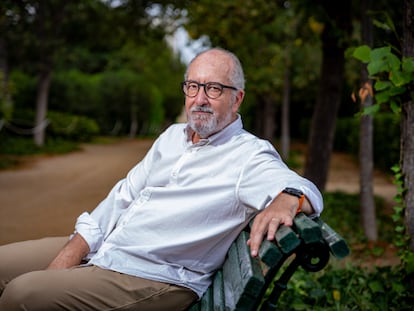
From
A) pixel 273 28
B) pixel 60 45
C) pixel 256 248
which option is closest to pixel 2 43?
pixel 60 45

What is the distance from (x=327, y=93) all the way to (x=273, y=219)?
20.5 feet

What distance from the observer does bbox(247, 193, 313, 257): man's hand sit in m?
1.88

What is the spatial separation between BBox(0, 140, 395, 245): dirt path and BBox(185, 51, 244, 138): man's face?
418 cm

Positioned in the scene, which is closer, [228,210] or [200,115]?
[228,210]

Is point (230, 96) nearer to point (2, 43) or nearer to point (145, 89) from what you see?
point (2, 43)

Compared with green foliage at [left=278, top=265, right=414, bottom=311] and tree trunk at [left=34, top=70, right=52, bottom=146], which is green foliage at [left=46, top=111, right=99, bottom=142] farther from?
green foliage at [left=278, top=265, right=414, bottom=311]

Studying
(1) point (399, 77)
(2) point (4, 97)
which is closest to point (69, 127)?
(2) point (4, 97)

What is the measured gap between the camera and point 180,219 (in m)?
2.42

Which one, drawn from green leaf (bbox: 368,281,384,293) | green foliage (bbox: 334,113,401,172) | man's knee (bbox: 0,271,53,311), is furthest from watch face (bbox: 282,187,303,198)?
green foliage (bbox: 334,113,401,172)

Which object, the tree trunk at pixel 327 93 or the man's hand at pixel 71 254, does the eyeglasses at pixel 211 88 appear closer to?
the man's hand at pixel 71 254

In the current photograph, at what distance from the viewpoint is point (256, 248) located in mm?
1879

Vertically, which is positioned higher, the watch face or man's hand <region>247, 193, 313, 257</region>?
the watch face

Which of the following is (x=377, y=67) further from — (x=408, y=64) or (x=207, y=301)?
(x=207, y=301)

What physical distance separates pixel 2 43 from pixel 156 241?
1852 centimetres
